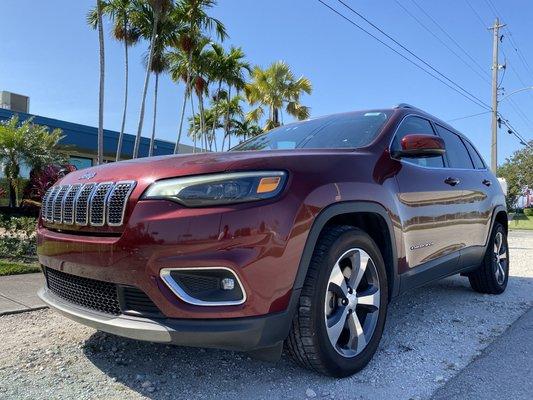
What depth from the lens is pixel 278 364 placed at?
328 cm

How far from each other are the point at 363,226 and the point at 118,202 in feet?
5.37

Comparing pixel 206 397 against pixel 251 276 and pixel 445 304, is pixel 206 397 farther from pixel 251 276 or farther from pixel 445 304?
pixel 445 304

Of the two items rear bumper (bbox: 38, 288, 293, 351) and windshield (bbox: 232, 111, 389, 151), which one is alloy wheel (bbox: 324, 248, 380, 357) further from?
A: windshield (bbox: 232, 111, 389, 151)

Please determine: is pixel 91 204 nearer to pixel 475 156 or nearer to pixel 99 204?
pixel 99 204

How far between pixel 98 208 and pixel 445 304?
373cm

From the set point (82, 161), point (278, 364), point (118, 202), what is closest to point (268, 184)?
point (118, 202)

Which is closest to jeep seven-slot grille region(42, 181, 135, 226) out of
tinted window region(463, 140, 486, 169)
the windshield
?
the windshield

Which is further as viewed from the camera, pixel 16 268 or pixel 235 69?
pixel 235 69

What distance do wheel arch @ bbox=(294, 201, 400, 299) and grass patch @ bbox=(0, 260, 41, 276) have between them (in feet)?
15.1

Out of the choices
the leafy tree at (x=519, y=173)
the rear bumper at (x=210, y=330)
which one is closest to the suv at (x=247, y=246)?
the rear bumper at (x=210, y=330)

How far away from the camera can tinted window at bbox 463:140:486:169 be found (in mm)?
5461

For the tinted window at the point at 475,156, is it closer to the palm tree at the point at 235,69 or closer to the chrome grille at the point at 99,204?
the chrome grille at the point at 99,204

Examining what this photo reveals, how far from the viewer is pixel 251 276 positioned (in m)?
2.48

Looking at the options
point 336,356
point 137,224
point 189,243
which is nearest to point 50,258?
point 137,224
